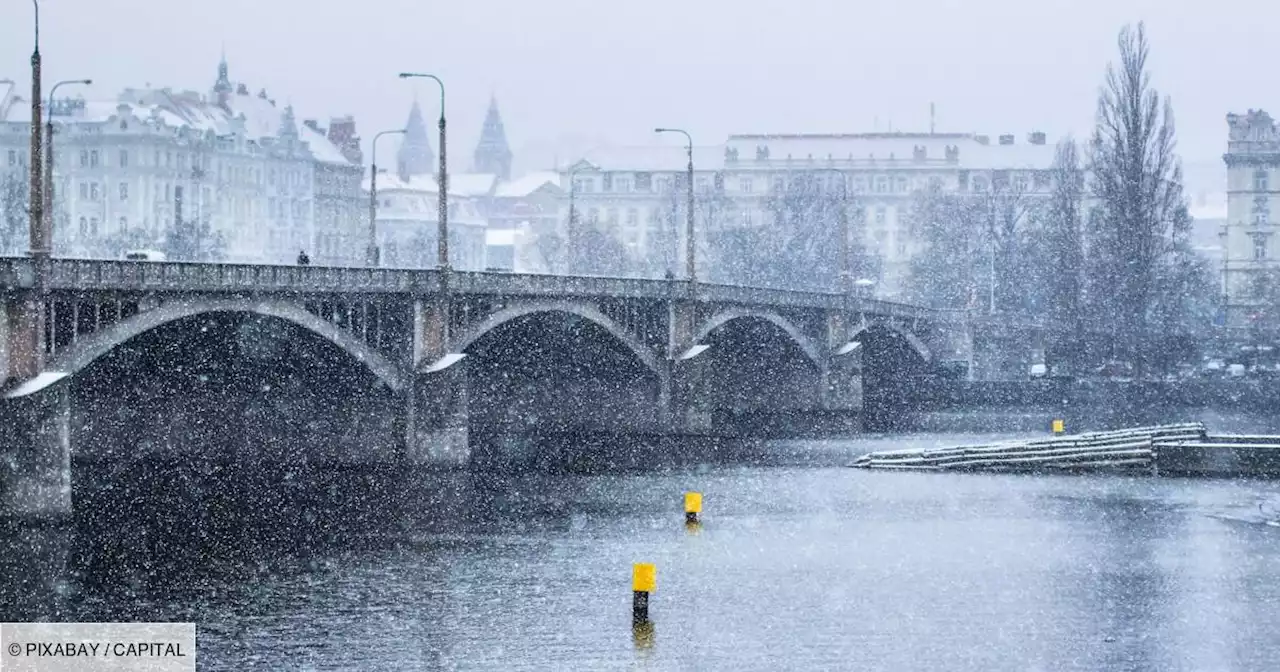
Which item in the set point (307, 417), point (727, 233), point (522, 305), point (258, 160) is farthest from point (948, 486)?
point (258, 160)

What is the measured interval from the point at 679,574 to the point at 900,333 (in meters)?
76.6

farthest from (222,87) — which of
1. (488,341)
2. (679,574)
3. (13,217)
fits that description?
(679,574)

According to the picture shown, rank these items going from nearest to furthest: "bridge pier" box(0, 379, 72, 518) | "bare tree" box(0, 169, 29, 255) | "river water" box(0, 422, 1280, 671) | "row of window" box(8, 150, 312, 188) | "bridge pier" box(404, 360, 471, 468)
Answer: "river water" box(0, 422, 1280, 671), "bridge pier" box(0, 379, 72, 518), "bridge pier" box(404, 360, 471, 468), "bare tree" box(0, 169, 29, 255), "row of window" box(8, 150, 312, 188)

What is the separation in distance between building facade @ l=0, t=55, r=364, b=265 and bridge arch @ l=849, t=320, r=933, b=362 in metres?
44.7

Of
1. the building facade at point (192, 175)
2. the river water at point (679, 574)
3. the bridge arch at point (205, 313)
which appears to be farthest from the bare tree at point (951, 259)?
the river water at point (679, 574)

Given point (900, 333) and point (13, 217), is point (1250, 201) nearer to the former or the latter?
point (900, 333)

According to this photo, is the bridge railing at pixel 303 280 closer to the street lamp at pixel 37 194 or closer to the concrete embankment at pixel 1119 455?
the street lamp at pixel 37 194

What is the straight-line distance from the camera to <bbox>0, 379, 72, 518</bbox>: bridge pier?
48.2m

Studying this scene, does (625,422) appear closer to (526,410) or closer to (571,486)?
(526,410)

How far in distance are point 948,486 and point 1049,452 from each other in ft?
27.8

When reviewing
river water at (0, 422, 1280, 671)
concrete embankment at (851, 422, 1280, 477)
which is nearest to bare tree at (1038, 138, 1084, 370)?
concrete embankment at (851, 422, 1280, 477)

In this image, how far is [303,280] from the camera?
60688 millimetres

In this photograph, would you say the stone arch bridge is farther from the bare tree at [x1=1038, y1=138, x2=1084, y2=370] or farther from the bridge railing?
the bare tree at [x1=1038, y1=138, x2=1084, y2=370]

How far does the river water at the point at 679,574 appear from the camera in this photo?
33.4 metres
